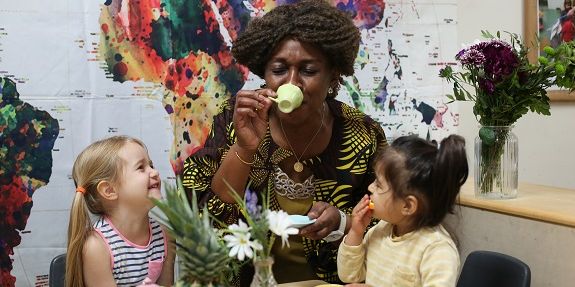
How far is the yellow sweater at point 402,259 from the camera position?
1.48 m

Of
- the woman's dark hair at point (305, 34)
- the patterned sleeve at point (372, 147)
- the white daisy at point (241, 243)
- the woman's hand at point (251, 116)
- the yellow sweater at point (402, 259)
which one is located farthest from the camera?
the patterned sleeve at point (372, 147)

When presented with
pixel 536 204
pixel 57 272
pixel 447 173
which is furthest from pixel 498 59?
pixel 57 272

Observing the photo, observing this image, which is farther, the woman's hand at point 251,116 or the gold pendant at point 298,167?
the gold pendant at point 298,167

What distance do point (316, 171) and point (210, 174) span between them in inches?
12.6

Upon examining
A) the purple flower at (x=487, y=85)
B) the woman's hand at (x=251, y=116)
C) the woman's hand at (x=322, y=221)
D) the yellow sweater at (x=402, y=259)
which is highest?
the purple flower at (x=487, y=85)

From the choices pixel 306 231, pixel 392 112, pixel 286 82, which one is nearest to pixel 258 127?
pixel 286 82

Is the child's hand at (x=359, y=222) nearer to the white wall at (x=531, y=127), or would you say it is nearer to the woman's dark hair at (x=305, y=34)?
the woman's dark hair at (x=305, y=34)

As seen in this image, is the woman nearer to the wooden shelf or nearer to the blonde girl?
the blonde girl

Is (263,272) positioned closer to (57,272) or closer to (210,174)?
(210,174)

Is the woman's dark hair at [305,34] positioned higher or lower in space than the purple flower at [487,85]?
higher

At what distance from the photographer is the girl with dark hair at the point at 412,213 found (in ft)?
4.98

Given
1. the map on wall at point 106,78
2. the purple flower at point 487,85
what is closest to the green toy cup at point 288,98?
the purple flower at point 487,85

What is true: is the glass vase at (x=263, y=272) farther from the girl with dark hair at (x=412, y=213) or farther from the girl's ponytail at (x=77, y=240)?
the girl's ponytail at (x=77, y=240)

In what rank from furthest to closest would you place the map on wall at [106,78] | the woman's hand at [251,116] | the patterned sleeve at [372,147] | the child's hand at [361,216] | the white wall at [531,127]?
the white wall at [531,127] → the map on wall at [106,78] → the patterned sleeve at [372,147] → the woman's hand at [251,116] → the child's hand at [361,216]
